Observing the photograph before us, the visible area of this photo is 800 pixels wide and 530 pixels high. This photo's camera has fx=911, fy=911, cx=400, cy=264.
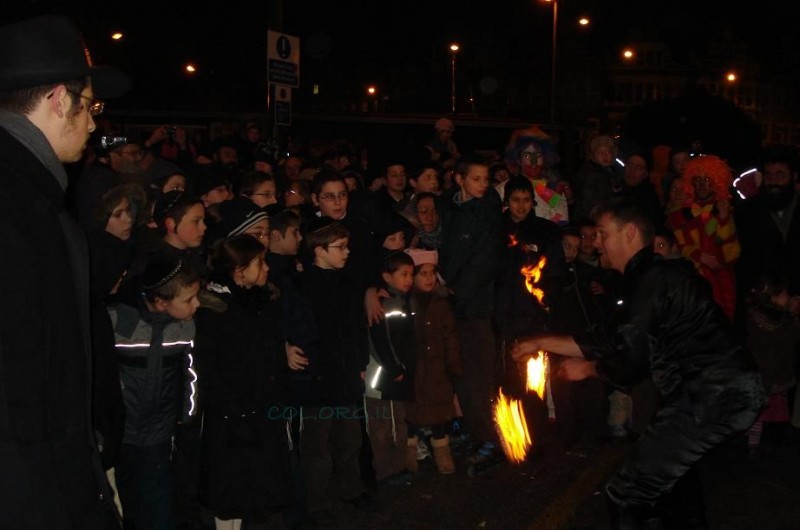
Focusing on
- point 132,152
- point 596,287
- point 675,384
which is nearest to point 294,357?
point 675,384

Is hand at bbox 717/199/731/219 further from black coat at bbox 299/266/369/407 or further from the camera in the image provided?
the camera

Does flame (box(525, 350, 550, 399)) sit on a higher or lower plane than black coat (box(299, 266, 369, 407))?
lower

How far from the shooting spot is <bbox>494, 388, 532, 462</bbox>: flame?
24.2 ft

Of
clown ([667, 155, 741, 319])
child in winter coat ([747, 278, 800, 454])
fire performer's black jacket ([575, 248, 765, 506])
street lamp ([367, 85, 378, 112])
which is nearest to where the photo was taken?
fire performer's black jacket ([575, 248, 765, 506])

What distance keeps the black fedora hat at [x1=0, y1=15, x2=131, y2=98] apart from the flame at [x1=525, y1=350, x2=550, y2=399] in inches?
208

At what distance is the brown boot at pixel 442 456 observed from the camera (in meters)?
7.03

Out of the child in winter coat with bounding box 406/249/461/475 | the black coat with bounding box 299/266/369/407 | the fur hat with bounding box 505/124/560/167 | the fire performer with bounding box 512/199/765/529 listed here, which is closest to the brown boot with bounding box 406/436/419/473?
the child in winter coat with bounding box 406/249/461/475

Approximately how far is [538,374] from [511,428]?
50 cm

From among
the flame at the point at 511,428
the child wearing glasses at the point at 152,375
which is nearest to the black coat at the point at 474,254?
the flame at the point at 511,428

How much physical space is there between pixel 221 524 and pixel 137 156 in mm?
4819

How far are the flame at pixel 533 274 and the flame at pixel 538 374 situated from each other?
21.2 inches

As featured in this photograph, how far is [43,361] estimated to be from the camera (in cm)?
221

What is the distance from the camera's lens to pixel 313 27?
38938mm

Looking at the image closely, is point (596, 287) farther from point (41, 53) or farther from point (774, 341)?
point (41, 53)
